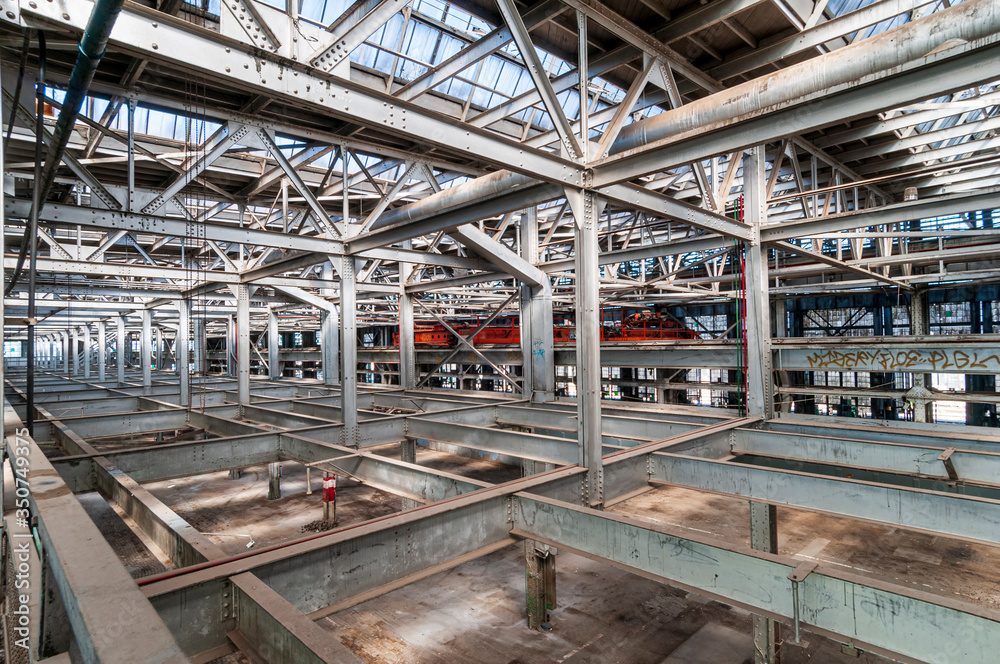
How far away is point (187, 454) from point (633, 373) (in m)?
21.5

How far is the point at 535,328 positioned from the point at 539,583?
6.48 metres

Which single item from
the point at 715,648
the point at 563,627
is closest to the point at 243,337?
the point at 563,627

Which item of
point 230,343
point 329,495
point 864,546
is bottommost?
point 864,546

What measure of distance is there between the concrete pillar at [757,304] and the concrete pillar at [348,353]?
6696 mm

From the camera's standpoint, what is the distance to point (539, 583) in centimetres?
584

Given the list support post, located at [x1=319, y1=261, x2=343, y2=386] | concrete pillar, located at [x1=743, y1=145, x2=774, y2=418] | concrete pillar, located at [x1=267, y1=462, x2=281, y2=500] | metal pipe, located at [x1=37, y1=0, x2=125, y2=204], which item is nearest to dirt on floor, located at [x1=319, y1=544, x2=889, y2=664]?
concrete pillar, located at [x1=743, y1=145, x2=774, y2=418]

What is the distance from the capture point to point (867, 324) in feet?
70.8

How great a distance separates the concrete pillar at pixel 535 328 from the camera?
11.5 metres

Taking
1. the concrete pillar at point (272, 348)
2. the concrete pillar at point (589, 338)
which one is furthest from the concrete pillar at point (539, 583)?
the concrete pillar at point (272, 348)

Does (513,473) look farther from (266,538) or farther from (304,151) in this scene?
(304,151)

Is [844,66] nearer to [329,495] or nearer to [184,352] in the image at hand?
[329,495]

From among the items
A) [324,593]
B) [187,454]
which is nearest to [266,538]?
[187,454]

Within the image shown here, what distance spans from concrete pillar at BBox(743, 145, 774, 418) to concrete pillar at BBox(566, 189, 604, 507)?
A: 4.24 metres

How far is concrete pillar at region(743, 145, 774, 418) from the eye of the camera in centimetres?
862
